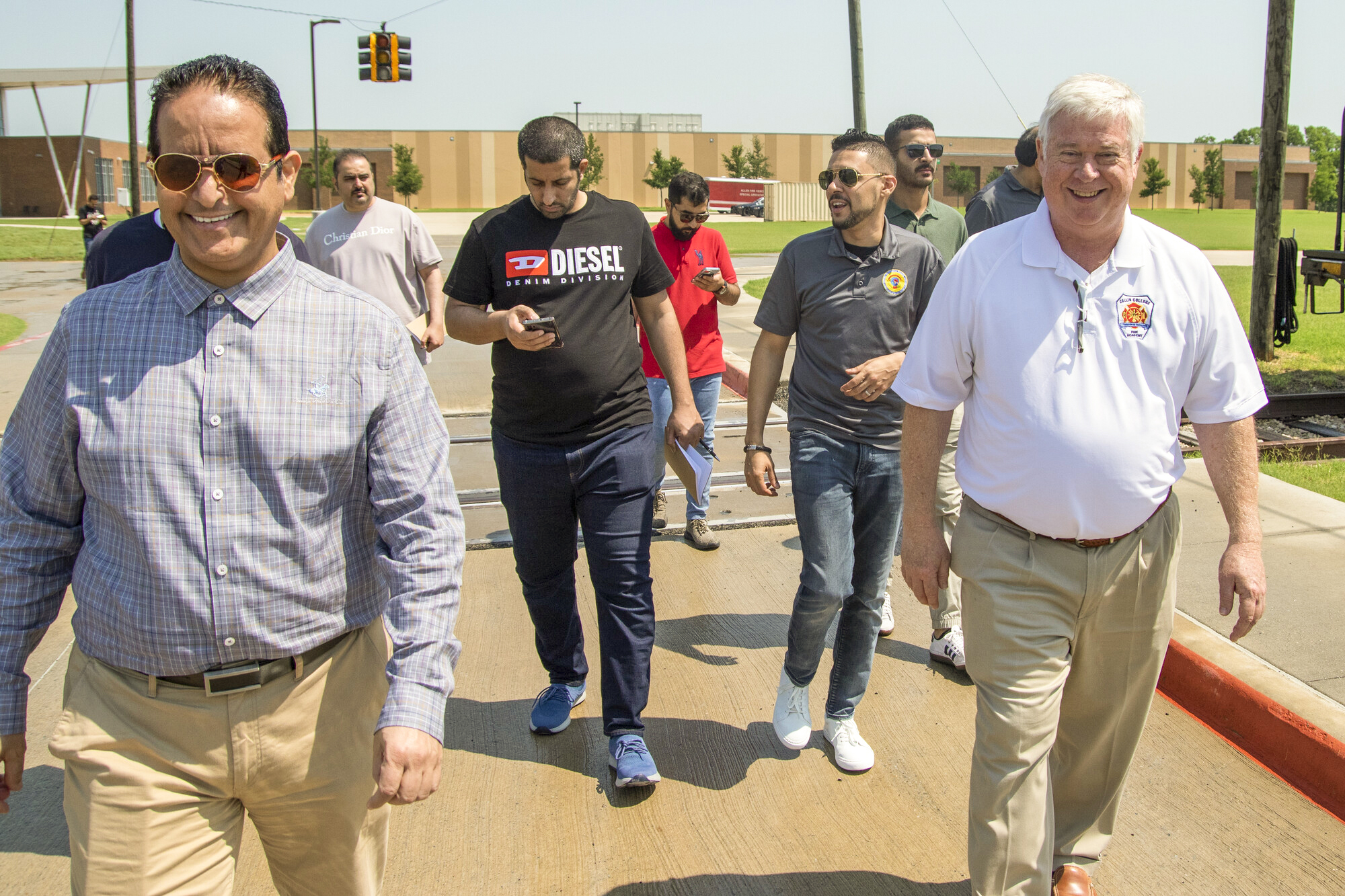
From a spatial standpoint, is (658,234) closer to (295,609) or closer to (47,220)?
(295,609)

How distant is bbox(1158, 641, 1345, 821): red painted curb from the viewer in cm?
370

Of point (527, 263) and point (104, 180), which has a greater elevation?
point (104, 180)

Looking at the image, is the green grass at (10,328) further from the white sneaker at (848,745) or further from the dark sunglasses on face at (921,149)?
the white sneaker at (848,745)

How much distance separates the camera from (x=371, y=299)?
2.29 metres

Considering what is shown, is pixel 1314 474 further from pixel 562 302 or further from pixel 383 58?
pixel 383 58

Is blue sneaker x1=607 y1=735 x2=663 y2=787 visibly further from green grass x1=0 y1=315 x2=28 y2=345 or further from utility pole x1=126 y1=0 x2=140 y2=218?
utility pole x1=126 y1=0 x2=140 y2=218

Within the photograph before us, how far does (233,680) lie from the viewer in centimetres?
209

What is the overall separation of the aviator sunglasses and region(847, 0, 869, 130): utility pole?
582 inches

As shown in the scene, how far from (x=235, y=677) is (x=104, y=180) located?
305 feet

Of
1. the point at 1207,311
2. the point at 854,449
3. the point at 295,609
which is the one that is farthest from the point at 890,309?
the point at 295,609

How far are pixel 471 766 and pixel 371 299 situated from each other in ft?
7.39

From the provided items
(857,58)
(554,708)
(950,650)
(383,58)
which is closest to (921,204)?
(950,650)

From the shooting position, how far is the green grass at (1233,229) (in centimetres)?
3928

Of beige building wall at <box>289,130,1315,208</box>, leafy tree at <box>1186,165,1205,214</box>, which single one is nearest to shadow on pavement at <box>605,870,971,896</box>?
beige building wall at <box>289,130,1315,208</box>
